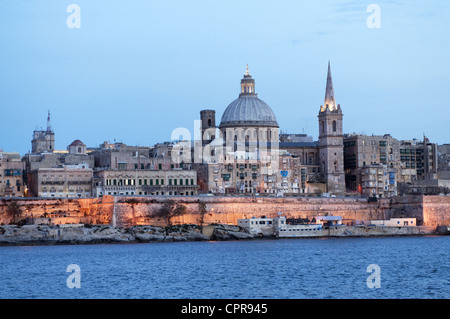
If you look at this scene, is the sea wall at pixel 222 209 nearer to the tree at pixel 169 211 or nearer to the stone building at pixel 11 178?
the tree at pixel 169 211

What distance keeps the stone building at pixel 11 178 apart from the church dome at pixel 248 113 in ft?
70.3

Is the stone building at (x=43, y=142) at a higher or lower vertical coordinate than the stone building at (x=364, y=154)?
higher

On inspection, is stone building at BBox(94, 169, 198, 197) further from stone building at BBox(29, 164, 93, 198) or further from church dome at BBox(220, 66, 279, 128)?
church dome at BBox(220, 66, 279, 128)

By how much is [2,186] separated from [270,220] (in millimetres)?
22282

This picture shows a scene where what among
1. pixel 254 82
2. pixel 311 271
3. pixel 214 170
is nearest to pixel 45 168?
pixel 214 170

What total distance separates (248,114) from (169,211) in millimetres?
23472

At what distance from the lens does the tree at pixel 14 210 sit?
6994cm

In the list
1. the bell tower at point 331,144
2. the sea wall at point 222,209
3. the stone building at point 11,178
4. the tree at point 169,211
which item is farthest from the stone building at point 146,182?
the bell tower at point 331,144

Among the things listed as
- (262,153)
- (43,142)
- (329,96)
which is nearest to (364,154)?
(329,96)

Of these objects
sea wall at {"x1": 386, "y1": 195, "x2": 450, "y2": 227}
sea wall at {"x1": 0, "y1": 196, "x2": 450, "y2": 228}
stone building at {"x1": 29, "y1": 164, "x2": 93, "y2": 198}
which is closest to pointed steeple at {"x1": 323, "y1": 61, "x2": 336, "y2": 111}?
sea wall at {"x1": 0, "y1": 196, "x2": 450, "y2": 228}

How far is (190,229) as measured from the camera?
69.7 metres

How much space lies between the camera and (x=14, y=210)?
69938 mm

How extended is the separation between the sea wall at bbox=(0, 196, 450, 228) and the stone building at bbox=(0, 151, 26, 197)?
25.9 ft
